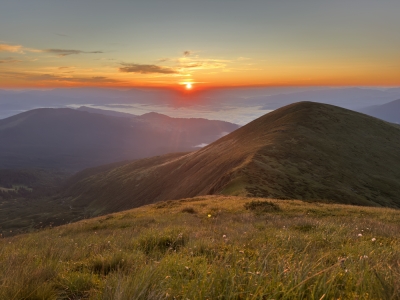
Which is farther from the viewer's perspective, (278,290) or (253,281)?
(253,281)

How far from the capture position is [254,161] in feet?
145

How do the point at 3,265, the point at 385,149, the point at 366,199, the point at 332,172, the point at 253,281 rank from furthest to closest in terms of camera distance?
the point at 385,149
the point at 332,172
the point at 366,199
the point at 3,265
the point at 253,281

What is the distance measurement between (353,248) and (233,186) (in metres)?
29.9

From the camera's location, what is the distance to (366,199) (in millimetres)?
43000

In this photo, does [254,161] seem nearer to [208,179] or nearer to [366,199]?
[208,179]

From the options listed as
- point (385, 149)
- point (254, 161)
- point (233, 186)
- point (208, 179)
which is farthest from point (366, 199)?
point (385, 149)

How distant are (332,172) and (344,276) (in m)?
52.8

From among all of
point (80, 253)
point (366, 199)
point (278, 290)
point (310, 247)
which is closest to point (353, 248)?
point (310, 247)

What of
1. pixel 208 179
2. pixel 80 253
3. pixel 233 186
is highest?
pixel 80 253

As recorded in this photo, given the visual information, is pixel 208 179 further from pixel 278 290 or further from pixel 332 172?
pixel 278 290

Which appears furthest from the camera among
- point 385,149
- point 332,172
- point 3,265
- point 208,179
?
point 385,149

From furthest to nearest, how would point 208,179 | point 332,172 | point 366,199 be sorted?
1. point 208,179
2. point 332,172
3. point 366,199

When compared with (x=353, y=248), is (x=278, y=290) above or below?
above

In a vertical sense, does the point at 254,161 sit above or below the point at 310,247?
below
